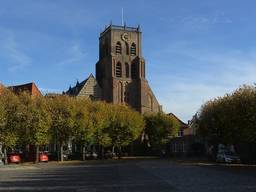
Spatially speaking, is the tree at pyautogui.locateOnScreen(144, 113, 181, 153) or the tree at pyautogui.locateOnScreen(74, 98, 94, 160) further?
the tree at pyautogui.locateOnScreen(144, 113, 181, 153)

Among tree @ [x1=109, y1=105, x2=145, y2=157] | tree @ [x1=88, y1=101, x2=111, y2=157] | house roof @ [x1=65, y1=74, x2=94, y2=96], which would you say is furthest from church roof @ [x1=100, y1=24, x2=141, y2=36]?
tree @ [x1=88, y1=101, x2=111, y2=157]

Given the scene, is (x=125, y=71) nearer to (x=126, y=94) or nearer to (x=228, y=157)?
(x=126, y=94)

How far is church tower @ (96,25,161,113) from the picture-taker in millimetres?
122062

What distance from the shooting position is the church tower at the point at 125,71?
12206 cm

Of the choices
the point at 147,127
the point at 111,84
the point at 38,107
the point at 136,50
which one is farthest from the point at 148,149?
the point at 38,107

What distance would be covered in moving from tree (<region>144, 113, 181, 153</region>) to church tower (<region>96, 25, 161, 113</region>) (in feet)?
58.2

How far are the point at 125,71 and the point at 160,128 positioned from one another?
1106 inches

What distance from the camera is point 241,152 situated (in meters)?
66.5

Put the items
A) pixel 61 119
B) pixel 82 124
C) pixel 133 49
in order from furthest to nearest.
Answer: pixel 133 49 → pixel 82 124 → pixel 61 119

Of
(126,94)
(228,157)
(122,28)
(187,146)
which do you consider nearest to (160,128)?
(187,146)

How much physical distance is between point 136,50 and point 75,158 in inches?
1841

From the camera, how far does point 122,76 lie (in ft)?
406

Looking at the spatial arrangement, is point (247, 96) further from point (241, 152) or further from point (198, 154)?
point (198, 154)

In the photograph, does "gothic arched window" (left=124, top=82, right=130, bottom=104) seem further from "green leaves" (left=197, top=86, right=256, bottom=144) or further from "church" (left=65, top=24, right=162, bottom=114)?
"green leaves" (left=197, top=86, right=256, bottom=144)
